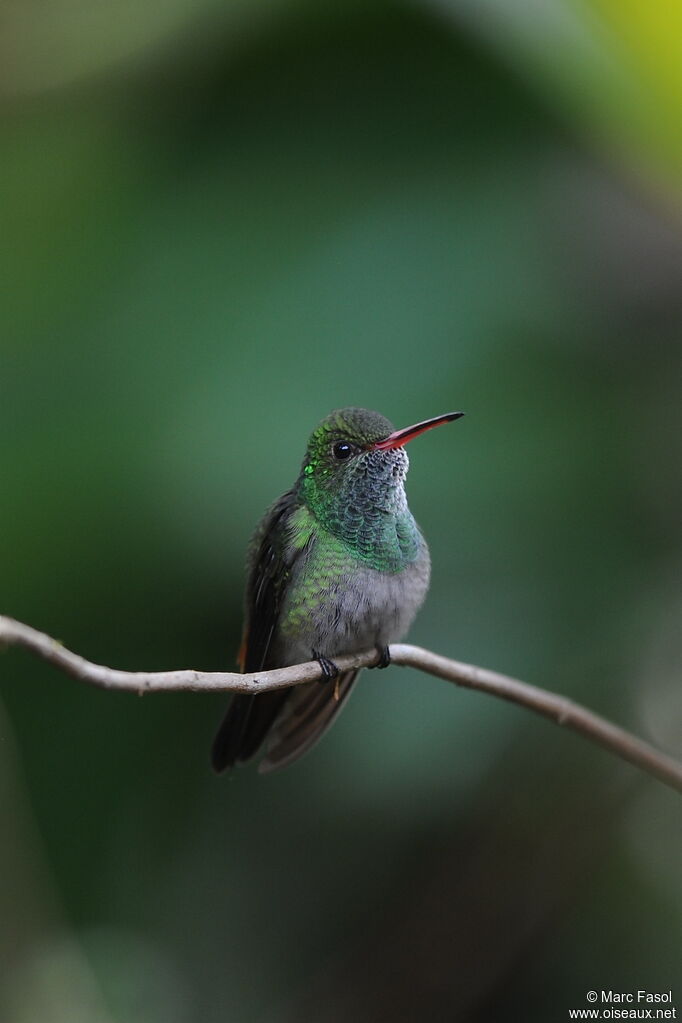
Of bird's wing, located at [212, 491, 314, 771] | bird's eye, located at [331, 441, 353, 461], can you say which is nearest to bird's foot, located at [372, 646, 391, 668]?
bird's wing, located at [212, 491, 314, 771]

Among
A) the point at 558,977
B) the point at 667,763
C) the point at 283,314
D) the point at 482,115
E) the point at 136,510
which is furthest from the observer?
the point at 482,115

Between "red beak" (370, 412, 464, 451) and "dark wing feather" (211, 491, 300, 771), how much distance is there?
9.5 inches

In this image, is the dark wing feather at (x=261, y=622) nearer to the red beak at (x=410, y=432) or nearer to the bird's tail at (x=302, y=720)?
the bird's tail at (x=302, y=720)

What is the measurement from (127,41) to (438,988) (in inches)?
71.5

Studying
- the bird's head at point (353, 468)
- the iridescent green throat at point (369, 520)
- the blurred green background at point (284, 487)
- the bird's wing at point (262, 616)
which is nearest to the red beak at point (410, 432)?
the bird's head at point (353, 468)

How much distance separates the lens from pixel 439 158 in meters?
2.19

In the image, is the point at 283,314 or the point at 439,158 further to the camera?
the point at 439,158

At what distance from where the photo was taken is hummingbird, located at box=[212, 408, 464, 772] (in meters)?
1.07

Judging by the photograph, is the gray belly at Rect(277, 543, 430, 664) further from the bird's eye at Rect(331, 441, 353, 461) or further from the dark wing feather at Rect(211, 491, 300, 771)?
the bird's eye at Rect(331, 441, 353, 461)

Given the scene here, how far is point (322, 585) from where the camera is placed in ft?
3.99

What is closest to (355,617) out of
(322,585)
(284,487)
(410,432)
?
(322,585)

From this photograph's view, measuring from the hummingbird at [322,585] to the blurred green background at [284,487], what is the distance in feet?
0.70

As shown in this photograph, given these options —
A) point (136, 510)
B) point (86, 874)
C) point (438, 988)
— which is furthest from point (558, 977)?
point (136, 510)

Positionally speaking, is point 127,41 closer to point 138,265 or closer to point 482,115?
point 138,265
